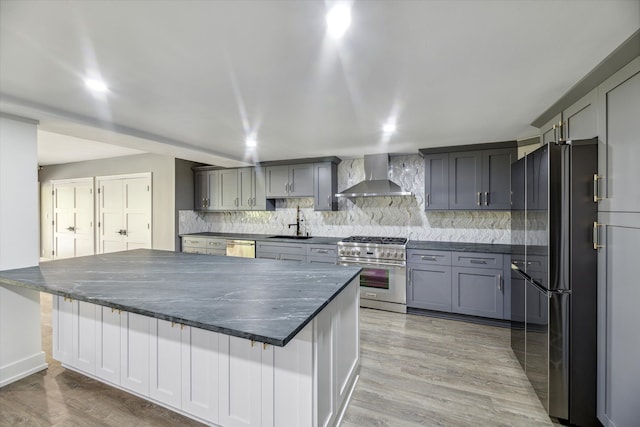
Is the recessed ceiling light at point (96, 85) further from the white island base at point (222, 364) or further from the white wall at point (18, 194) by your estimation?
the white island base at point (222, 364)

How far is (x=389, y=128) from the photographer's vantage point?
9.81 feet

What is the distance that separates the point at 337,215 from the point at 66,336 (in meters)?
3.63

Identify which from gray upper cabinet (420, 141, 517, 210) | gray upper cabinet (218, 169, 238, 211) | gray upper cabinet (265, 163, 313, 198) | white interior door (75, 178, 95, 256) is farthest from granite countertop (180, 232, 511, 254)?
white interior door (75, 178, 95, 256)

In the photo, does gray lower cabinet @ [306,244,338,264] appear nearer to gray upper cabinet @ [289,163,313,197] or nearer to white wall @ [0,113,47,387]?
gray upper cabinet @ [289,163,313,197]

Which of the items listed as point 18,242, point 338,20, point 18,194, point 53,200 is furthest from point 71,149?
point 338,20

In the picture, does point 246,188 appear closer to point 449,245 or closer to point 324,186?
point 324,186

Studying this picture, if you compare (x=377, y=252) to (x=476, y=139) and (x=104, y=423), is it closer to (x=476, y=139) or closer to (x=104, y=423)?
(x=476, y=139)

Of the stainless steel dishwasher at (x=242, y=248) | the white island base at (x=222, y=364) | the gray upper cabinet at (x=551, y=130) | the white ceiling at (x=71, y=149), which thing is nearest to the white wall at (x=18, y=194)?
the white island base at (x=222, y=364)

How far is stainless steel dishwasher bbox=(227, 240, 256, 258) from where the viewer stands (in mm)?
4773

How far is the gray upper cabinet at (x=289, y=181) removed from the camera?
15.4 ft

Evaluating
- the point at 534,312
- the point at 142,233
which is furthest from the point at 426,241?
the point at 142,233

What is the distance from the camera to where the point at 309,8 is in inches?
45.9

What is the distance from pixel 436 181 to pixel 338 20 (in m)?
3.16

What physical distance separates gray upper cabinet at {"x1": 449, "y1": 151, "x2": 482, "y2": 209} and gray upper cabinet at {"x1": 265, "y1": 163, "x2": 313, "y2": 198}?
2123 mm
